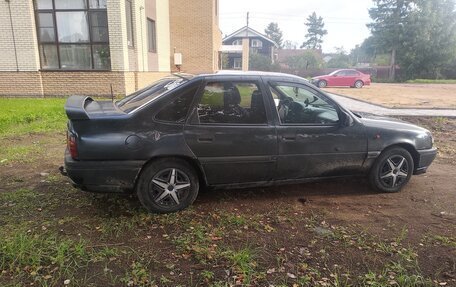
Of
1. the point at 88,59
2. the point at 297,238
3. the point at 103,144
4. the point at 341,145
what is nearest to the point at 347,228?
the point at 297,238

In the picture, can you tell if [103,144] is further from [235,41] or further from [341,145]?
[235,41]

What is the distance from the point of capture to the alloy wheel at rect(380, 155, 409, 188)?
15.7ft

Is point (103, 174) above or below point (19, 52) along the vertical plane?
below

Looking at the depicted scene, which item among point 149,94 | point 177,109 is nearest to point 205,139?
point 177,109

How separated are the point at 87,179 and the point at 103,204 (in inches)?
25.5

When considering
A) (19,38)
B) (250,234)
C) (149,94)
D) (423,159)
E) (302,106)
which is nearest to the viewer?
(250,234)

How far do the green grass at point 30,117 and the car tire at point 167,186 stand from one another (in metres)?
5.30

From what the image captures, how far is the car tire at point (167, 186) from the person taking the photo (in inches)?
155

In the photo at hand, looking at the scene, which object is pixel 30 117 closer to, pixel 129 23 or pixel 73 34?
pixel 73 34

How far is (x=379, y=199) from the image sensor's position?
4.69 metres

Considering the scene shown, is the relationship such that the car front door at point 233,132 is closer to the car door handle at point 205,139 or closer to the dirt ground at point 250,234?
the car door handle at point 205,139

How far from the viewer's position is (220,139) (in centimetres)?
404

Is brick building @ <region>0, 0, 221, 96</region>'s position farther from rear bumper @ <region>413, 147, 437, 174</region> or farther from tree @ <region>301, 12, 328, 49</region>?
tree @ <region>301, 12, 328, 49</region>

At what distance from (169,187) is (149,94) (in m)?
1.12
